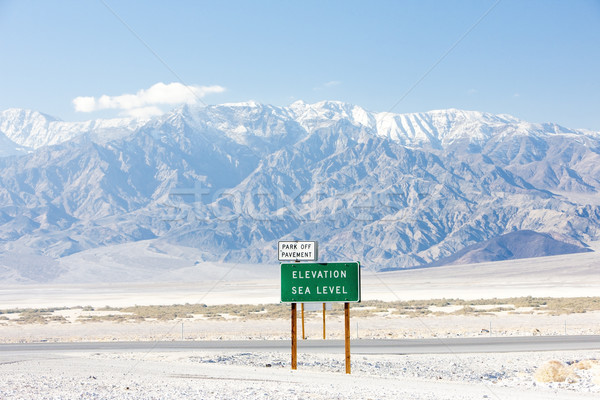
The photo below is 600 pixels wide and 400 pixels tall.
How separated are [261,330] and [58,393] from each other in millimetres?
29917

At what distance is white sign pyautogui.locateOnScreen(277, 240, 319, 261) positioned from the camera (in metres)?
19.3

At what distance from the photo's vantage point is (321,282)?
63.2ft

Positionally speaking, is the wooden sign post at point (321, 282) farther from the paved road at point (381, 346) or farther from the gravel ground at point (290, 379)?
the paved road at point (381, 346)

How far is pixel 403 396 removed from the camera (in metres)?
16.2

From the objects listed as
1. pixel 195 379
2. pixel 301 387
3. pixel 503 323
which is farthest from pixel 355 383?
pixel 503 323

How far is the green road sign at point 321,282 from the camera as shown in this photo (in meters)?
19.1

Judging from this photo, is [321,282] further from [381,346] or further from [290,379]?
[381,346]

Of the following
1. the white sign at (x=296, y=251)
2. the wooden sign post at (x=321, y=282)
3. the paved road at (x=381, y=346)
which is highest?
the white sign at (x=296, y=251)

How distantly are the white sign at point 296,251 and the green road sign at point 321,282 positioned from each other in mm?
202

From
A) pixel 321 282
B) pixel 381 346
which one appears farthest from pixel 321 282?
pixel 381 346

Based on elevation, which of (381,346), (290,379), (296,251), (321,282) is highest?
(296,251)

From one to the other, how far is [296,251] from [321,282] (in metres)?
1.12

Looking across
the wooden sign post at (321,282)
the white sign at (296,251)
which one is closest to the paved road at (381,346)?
the wooden sign post at (321,282)

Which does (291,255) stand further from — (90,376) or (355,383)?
(90,376)
